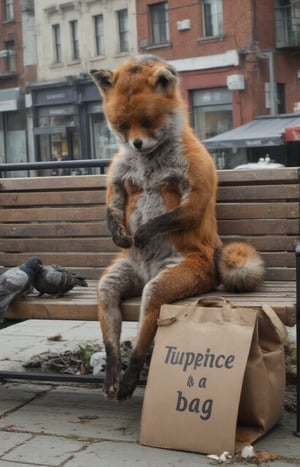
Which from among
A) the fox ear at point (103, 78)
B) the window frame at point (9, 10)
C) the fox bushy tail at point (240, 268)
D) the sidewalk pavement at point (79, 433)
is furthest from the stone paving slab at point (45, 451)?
the window frame at point (9, 10)

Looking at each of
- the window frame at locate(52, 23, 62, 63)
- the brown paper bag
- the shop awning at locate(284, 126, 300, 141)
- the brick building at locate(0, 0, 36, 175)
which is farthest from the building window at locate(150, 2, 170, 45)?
the brown paper bag

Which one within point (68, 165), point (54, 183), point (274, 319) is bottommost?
point (274, 319)

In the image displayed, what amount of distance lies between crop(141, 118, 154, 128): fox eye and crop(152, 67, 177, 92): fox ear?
163 millimetres

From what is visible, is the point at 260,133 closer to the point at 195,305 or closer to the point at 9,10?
the point at 9,10

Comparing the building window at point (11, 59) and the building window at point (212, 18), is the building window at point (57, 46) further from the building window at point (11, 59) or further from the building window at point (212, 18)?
the building window at point (212, 18)

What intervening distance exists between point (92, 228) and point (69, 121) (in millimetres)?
30671

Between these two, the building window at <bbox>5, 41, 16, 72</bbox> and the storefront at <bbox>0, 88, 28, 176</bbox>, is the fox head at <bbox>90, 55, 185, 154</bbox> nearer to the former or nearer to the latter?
the storefront at <bbox>0, 88, 28, 176</bbox>

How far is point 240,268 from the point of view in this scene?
413 cm

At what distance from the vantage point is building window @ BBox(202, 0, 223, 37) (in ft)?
98.7

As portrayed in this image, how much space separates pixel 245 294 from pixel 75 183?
140 centimetres

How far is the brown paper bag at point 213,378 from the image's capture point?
3.54m

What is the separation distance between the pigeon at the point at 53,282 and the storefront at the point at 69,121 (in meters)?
28.3

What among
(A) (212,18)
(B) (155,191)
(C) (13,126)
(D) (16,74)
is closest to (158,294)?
(B) (155,191)

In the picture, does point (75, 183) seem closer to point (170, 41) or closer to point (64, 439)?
point (64, 439)
